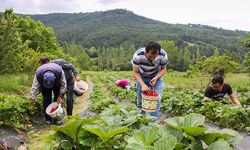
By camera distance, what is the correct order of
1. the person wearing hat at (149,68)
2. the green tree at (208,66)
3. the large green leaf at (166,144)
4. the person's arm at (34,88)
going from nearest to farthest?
the large green leaf at (166,144), the person wearing hat at (149,68), the person's arm at (34,88), the green tree at (208,66)

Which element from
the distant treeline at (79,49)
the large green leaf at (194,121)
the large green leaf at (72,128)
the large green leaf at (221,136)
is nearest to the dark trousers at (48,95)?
the large green leaf at (72,128)

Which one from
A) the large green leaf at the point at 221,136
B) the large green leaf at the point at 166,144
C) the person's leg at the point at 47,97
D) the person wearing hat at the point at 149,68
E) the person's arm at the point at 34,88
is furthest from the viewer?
the person's leg at the point at 47,97

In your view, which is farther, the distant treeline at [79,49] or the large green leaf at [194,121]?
the distant treeline at [79,49]

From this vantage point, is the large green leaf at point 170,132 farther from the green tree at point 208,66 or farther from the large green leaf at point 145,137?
the green tree at point 208,66

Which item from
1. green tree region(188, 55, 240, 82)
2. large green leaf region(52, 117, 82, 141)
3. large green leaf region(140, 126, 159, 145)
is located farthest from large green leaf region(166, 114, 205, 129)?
green tree region(188, 55, 240, 82)

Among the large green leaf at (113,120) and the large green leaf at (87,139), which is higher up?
the large green leaf at (113,120)

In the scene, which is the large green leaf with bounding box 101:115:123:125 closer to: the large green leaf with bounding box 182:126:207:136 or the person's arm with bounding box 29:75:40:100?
the large green leaf with bounding box 182:126:207:136

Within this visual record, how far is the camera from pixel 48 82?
662 centimetres

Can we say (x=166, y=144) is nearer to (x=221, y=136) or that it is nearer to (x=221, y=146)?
(x=221, y=146)

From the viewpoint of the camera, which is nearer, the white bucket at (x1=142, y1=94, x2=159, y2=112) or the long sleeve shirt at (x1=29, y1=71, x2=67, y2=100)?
the white bucket at (x1=142, y1=94, x2=159, y2=112)

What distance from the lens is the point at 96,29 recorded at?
177000 millimetres

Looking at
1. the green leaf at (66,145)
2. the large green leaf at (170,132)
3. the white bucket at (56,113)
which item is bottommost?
the white bucket at (56,113)

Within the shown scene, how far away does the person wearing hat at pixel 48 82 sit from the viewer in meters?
6.69

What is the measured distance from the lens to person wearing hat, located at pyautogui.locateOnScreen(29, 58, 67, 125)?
6.69 metres
